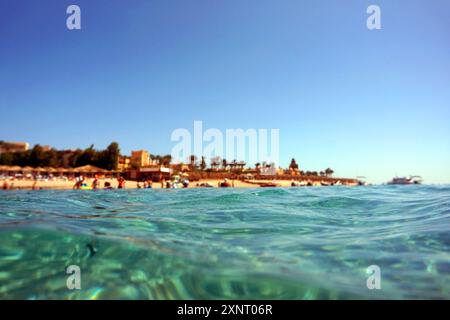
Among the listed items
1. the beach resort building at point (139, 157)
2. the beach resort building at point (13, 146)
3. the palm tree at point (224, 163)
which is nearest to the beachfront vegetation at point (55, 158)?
the beach resort building at point (139, 157)

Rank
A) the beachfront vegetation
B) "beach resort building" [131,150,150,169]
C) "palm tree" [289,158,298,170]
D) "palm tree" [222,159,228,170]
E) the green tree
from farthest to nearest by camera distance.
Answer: "palm tree" [289,158,298,170] → "palm tree" [222,159,228,170] → the green tree → "beach resort building" [131,150,150,169] → the beachfront vegetation

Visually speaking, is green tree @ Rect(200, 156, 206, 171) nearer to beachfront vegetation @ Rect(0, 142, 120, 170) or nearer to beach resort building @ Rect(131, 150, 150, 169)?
beach resort building @ Rect(131, 150, 150, 169)

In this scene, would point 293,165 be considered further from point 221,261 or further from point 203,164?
point 221,261

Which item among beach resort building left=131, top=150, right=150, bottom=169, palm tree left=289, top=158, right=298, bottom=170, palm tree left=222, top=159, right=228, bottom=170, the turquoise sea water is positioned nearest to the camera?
the turquoise sea water

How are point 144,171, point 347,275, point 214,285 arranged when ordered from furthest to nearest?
1. point 144,171
2. point 347,275
3. point 214,285

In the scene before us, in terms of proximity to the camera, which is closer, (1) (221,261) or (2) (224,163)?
(1) (221,261)

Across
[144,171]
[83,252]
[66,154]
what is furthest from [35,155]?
[83,252]

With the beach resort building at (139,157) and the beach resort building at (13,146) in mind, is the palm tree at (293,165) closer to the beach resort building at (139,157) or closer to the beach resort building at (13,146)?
the beach resort building at (139,157)

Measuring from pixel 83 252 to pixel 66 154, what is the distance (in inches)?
3318

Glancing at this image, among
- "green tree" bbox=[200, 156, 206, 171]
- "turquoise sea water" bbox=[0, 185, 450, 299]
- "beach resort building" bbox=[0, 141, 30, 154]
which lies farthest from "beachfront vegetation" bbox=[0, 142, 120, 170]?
"turquoise sea water" bbox=[0, 185, 450, 299]

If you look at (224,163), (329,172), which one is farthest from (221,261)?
(329,172)

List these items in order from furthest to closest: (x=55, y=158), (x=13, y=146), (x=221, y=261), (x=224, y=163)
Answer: (x=13, y=146) → (x=224, y=163) → (x=55, y=158) → (x=221, y=261)
